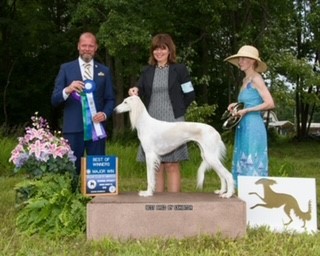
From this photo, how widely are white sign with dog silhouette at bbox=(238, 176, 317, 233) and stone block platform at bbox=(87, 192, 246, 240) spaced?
1.12 feet

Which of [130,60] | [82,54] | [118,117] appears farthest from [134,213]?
[118,117]

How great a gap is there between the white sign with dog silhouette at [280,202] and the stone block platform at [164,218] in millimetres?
341

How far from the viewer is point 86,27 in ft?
46.2

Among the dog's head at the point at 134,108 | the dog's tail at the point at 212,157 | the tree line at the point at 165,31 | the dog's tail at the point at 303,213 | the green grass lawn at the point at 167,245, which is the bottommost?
the green grass lawn at the point at 167,245

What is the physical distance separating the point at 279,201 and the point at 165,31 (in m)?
8.54

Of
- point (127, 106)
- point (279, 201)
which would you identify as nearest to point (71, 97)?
point (127, 106)

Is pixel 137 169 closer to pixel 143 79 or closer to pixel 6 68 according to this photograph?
pixel 143 79

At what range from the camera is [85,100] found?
4.24 metres

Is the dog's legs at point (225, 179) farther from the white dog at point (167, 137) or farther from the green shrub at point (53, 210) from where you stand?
the green shrub at point (53, 210)

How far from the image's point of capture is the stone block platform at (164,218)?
11.5 feet

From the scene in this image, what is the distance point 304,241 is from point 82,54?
7.66ft

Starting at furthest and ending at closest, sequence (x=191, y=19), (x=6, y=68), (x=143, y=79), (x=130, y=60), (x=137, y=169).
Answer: (x=6, y=68), (x=191, y=19), (x=130, y=60), (x=137, y=169), (x=143, y=79)

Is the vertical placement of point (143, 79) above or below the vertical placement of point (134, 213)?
above

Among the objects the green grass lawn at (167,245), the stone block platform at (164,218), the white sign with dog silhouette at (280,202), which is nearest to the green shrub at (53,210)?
the green grass lawn at (167,245)
